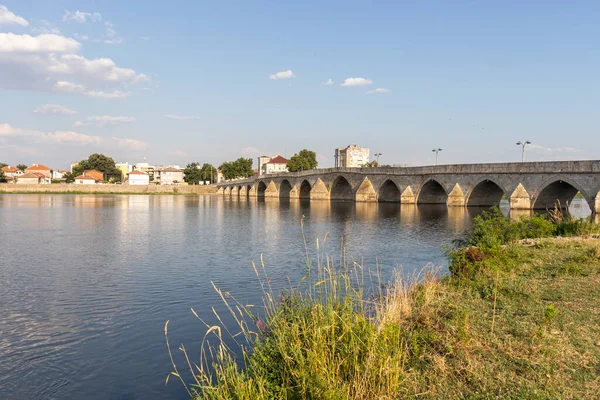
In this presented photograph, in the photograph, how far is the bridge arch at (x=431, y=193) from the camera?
56.8m

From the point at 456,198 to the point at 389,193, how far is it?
15291 mm

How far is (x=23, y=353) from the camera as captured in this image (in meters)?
8.28

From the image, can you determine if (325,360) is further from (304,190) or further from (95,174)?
(95,174)

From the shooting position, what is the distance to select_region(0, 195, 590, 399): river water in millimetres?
7531

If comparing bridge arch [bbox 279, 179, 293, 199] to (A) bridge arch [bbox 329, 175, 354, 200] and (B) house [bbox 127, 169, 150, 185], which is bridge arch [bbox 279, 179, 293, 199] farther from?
(B) house [bbox 127, 169, 150, 185]

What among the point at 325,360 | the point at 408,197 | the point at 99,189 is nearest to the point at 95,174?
the point at 99,189

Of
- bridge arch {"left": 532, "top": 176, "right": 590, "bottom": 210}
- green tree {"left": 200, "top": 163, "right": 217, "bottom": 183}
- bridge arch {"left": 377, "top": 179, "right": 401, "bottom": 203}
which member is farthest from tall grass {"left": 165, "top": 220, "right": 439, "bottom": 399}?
green tree {"left": 200, "top": 163, "right": 217, "bottom": 183}

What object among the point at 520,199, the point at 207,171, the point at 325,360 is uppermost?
the point at 207,171

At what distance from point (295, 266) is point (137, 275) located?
5.32m

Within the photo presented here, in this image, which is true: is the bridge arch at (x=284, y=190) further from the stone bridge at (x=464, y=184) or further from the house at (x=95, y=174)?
the house at (x=95, y=174)

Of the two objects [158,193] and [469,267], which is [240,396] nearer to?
[469,267]

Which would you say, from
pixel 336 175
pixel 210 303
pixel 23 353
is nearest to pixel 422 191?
pixel 336 175

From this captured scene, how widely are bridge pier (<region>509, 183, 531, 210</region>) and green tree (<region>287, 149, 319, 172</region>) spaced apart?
78.8 m

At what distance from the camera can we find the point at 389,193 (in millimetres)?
63688
